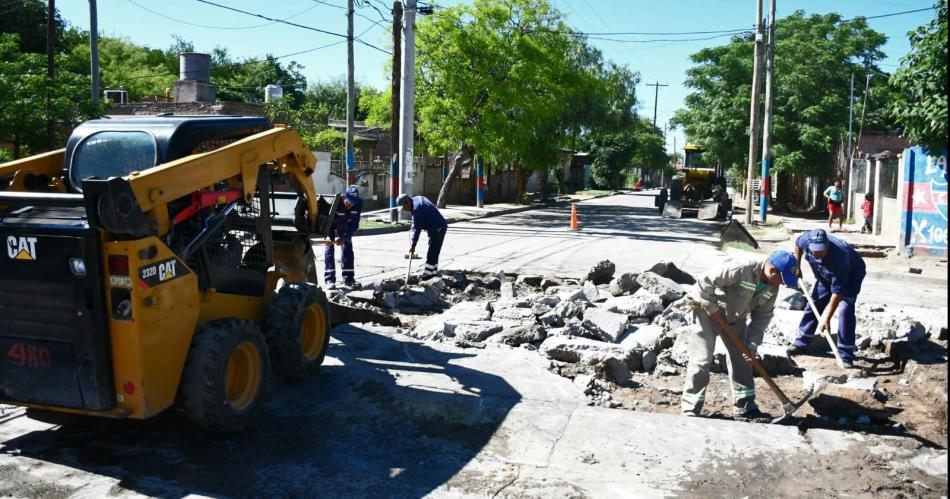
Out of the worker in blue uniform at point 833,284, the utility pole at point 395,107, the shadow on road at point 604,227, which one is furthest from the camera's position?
the utility pole at point 395,107

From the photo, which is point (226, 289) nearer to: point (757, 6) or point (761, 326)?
point (761, 326)

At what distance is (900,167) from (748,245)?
14.7 ft

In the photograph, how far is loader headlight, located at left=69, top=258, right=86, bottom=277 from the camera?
473cm

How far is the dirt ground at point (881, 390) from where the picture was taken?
21.4ft

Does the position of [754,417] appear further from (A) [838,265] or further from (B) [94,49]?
(B) [94,49]

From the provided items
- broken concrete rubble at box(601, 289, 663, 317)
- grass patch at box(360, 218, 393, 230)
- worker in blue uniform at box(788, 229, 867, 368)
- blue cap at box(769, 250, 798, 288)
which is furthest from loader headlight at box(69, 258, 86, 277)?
grass patch at box(360, 218, 393, 230)

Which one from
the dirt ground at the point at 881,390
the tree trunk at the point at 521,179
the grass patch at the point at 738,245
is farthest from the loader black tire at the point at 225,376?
the tree trunk at the point at 521,179

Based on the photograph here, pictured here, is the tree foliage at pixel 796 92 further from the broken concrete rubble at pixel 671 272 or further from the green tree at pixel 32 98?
the green tree at pixel 32 98

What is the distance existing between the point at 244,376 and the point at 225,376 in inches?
17.9

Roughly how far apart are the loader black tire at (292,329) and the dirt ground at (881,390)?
272 centimetres

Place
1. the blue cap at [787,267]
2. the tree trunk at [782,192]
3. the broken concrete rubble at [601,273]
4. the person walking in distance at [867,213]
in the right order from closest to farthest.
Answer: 1. the blue cap at [787,267]
2. the broken concrete rubble at [601,273]
3. the person walking in distance at [867,213]
4. the tree trunk at [782,192]

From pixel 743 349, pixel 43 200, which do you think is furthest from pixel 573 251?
pixel 43 200

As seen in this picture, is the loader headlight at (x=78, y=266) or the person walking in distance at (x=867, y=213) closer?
the loader headlight at (x=78, y=266)

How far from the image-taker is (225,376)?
5.34 meters
